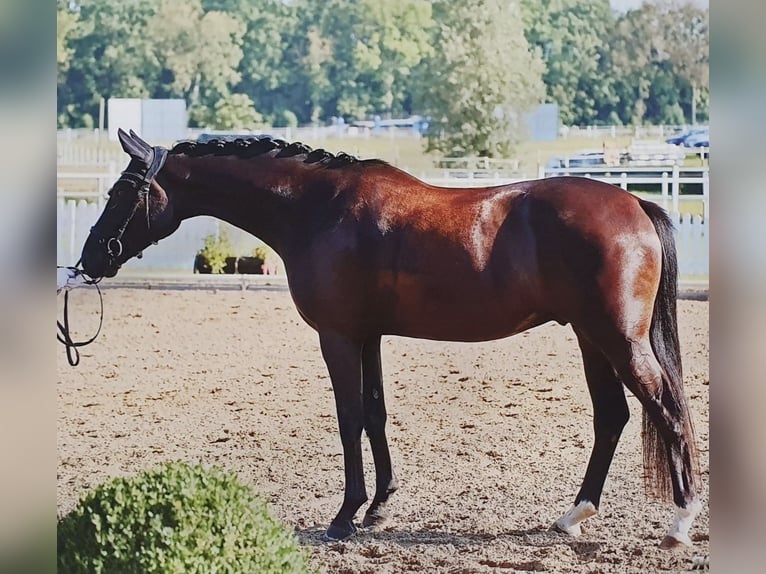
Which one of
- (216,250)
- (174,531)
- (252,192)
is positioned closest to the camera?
(174,531)

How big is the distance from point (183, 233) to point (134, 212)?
29 cm

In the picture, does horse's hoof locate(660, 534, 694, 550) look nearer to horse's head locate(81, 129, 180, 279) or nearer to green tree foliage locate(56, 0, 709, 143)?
green tree foliage locate(56, 0, 709, 143)

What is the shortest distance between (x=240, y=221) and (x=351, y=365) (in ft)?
2.46

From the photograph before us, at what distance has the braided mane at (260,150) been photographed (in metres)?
4.02

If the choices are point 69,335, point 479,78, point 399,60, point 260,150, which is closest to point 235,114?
point 260,150

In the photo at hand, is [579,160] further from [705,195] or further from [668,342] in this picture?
[668,342]

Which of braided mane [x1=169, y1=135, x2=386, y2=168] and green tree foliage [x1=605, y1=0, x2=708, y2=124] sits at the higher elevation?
green tree foliage [x1=605, y1=0, x2=708, y2=124]

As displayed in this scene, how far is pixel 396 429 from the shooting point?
4141 mm

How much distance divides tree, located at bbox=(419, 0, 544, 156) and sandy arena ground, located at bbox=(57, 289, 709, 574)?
0.86m

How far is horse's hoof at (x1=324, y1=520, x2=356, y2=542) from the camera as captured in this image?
4.09m

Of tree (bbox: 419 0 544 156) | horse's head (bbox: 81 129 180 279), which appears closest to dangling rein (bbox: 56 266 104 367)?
horse's head (bbox: 81 129 180 279)

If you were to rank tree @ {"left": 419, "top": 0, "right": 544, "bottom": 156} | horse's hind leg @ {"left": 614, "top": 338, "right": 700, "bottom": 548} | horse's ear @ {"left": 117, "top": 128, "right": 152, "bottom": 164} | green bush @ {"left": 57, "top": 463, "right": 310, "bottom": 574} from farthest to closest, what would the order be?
tree @ {"left": 419, "top": 0, "right": 544, "bottom": 156}, horse's ear @ {"left": 117, "top": 128, "right": 152, "bottom": 164}, horse's hind leg @ {"left": 614, "top": 338, "right": 700, "bottom": 548}, green bush @ {"left": 57, "top": 463, "right": 310, "bottom": 574}

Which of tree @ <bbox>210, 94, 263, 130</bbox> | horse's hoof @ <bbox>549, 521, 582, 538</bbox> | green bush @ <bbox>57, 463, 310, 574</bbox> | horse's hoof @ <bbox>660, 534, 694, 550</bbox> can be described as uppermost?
tree @ <bbox>210, 94, 263, 130</bbox>

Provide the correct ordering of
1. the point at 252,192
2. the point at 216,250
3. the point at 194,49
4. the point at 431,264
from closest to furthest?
the point at 431,264 < the point at 252,192 < the point at 194,49 < the point at 216,250
